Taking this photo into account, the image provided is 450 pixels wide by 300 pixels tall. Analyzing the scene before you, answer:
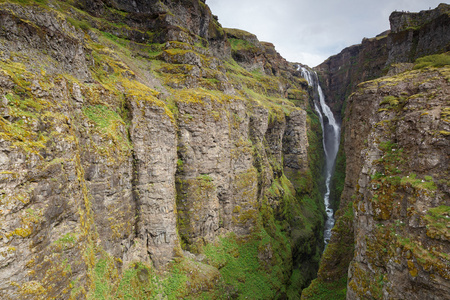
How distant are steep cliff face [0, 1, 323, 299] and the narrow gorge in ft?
0.30

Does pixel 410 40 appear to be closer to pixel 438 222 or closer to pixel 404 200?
pixel 404 200

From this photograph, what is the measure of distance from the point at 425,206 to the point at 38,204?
16.2 m

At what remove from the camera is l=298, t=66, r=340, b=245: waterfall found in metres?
51.1

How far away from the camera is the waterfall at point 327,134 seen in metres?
51.1

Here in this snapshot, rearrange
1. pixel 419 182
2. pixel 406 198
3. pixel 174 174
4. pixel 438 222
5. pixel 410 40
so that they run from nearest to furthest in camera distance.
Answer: pixel 438 222
pixel 419 182
pixel 406 198
pixel 174 174
pixel 410 40

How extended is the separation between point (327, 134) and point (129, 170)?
2661 inches

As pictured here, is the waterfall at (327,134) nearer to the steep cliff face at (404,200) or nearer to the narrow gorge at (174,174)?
the narrow gorge at (174,174)

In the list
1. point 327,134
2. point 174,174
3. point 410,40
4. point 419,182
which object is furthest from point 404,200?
point 327,134

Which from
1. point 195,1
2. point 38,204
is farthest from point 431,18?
point 38,204

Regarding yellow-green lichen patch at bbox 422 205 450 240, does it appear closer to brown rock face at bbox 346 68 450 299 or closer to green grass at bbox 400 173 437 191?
brown rock face at bbox 346 68 450 299

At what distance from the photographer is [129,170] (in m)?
15.5

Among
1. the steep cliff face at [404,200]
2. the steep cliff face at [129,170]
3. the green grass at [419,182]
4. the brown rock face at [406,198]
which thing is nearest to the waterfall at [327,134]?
the steep cliff face at [129,170]

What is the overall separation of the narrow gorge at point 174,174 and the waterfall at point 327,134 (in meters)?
18.0

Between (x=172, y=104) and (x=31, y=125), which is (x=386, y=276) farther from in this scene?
(x=172, y=104)
